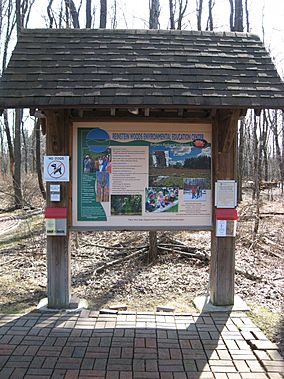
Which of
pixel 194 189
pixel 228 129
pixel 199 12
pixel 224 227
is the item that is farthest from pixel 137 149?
pixel 199 12

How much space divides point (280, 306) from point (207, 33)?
4.24 metres

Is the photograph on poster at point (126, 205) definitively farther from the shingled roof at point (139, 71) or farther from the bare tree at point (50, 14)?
the bare tree at point (50, 14)

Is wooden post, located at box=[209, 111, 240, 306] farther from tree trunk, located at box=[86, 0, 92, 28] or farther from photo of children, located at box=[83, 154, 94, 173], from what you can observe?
tree trunk, located at box=[86, 0, 92, 28]

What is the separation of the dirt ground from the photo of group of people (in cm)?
206

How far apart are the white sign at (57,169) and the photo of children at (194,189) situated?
1.63 metres

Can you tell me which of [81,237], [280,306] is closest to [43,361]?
[280,306]

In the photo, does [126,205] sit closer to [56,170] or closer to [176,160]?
[176,160]

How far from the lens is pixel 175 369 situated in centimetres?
377

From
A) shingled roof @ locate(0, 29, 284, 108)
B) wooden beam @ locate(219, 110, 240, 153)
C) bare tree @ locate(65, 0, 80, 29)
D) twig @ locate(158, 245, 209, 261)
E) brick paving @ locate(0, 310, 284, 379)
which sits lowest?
brick paving @ locate(0, 310, 284, 379)

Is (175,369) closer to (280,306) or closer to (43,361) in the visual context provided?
(43,361)

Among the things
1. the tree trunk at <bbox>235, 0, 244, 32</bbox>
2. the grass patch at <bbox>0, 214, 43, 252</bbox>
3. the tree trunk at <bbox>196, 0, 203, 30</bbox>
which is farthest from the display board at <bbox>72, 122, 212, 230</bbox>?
the tree trunk at <bbox>196, 0, 203, 30</bbox>

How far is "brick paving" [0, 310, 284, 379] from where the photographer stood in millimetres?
3713

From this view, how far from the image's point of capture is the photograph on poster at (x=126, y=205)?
5.39 m

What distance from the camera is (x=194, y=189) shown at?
5.44m
